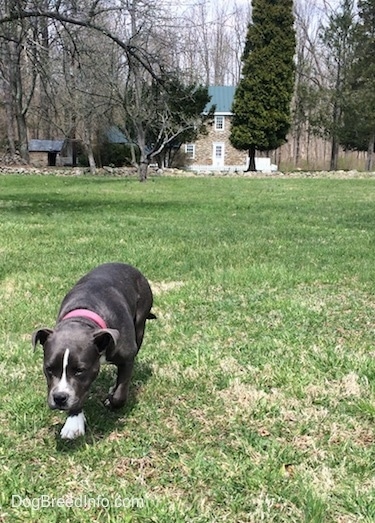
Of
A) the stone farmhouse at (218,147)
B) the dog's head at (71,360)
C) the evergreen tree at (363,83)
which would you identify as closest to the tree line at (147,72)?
the evergreen tree at (363,83)

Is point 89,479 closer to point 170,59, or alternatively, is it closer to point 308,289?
point 308,289

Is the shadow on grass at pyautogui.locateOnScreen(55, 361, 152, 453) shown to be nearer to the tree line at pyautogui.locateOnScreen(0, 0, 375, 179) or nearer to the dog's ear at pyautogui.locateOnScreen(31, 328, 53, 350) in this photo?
the dog's ear at pyautogui.locateOnScreen(31, 328, 53, 350)

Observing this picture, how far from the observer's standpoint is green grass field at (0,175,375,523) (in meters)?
2.37

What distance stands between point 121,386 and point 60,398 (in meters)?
0.56

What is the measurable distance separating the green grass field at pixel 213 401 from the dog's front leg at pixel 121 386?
4.9 inches

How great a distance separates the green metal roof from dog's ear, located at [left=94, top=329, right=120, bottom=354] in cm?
4619

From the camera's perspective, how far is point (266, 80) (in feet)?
121

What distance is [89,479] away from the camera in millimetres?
2512

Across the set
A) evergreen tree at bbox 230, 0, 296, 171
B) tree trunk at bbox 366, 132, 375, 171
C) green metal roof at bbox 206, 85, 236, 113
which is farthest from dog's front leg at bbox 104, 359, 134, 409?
green metal roof at bbox 206, 85, 236, 113

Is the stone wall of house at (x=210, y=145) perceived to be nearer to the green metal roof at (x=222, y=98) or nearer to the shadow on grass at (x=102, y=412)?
the green metal roof at (x=222, y=98)

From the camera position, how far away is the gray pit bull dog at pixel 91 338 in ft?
8.14

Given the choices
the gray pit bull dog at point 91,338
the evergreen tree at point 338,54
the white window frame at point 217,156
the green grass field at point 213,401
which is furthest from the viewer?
the white window frame at point 217,156

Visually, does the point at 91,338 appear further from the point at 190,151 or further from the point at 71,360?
the point at 190,151

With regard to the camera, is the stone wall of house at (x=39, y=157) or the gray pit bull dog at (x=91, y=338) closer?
the gray pit bull dog at (x=91, y=338)
